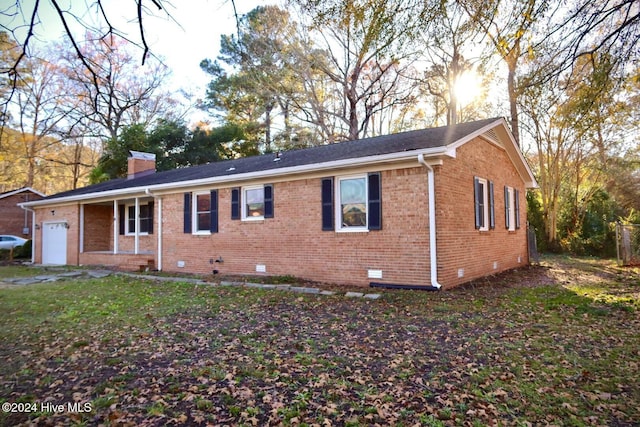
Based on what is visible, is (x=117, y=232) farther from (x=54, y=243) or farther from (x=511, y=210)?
(x=511, y=210)

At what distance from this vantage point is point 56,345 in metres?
5.25

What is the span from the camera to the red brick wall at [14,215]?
80.5 feet

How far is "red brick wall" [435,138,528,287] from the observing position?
889 centimetres

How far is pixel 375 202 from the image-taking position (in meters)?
9.36

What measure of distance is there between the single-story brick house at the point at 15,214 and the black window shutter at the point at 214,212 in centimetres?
1897

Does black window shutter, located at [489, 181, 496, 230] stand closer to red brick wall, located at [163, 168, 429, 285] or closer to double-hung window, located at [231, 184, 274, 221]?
red brick wall, located at [163, 168, 429, 285]

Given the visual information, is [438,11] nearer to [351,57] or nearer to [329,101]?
[351,57]

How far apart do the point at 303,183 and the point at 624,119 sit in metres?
15.5

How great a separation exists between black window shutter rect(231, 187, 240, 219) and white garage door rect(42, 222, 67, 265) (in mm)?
10567

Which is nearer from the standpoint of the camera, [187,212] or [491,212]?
[491,212]

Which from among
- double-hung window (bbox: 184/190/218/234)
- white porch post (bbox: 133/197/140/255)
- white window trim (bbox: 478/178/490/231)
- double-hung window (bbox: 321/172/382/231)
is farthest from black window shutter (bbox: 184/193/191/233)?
white window trim (bbox: 478/178/490/231)

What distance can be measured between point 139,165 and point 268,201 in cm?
1164

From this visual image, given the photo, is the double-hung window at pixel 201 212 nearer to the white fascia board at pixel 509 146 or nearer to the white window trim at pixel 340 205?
the white window trim at pixel 340 205

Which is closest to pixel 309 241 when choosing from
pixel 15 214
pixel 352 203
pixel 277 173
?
pixel 352 203
